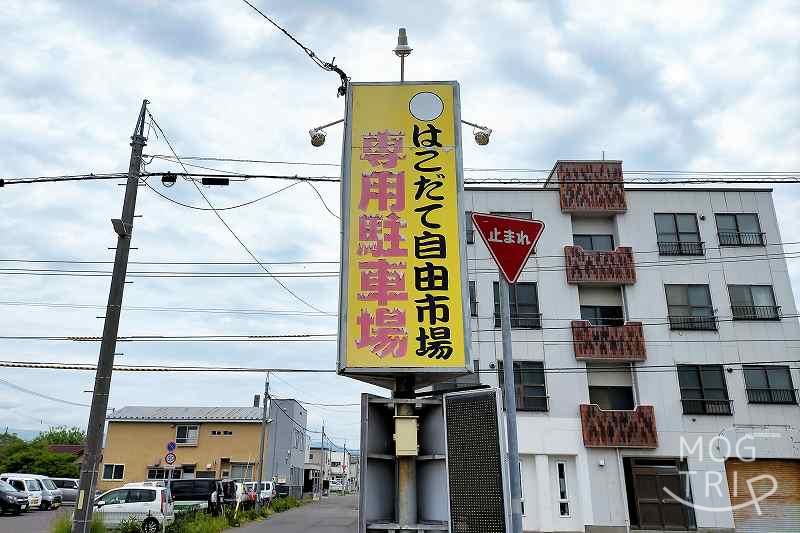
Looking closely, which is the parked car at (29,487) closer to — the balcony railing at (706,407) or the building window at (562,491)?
the building window at (562,491)

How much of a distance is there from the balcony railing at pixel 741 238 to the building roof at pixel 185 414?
106 ft

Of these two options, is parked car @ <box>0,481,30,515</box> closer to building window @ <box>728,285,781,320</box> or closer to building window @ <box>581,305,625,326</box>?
building window @ <box>581,305,625,326</box>

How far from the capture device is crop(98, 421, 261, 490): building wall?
130 feet

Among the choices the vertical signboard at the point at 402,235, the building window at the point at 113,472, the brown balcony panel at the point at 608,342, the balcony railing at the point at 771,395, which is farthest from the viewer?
the building window at the point at 113,472

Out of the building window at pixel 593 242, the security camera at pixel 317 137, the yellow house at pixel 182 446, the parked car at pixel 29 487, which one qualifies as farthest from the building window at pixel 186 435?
the security camera at pixel 317 137

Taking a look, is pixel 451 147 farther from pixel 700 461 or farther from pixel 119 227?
pixel 700 461

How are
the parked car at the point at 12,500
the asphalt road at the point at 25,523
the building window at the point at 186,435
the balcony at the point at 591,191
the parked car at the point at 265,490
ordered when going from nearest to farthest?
the asphalt road at the point at 25,523
the parked car at the point at 12,500
the balcony at the point at 591,191
the parked car at the point at 265,490
the building window at the point at 186,435

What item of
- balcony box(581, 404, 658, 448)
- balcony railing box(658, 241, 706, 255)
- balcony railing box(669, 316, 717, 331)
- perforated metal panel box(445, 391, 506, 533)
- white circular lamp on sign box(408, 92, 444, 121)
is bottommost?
perforated metal panel box(445, 391, 506, 533)

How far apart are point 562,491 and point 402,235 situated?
18427 millimetres

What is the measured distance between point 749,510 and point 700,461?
2.65 metres

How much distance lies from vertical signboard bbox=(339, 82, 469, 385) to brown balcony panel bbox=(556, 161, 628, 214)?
59.9 ft

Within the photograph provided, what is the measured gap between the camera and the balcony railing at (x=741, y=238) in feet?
82.6

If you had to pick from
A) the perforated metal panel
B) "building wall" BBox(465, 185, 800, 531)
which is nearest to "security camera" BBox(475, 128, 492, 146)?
the perforated metal panel

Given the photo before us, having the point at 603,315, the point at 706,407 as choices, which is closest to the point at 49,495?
the point at 603,315
